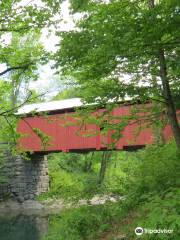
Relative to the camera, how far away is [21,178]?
853 inches

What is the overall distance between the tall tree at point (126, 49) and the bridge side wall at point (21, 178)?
49.0 ft

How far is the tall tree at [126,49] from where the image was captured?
5.46 m

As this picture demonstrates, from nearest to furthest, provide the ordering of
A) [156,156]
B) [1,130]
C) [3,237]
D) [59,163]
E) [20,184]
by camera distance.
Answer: [156,156], [1,130], [3,237], [20,184], [59,163]

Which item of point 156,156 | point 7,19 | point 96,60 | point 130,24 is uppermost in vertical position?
point 7,19

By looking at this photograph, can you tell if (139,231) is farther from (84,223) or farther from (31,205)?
(31,205)

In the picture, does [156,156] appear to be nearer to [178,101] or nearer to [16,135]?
[178,101]

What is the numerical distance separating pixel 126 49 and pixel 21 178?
17394mm

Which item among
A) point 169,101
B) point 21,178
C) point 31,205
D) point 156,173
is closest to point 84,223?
point 156,173

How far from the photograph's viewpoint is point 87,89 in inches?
296

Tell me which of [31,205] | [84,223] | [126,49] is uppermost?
[126,49]

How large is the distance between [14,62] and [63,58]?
0.94 m

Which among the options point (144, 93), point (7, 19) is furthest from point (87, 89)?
point (7, 19)

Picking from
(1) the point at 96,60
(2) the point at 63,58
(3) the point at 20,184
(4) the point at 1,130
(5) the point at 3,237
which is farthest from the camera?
(3) the point at 20,184

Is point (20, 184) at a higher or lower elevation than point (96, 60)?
lower
